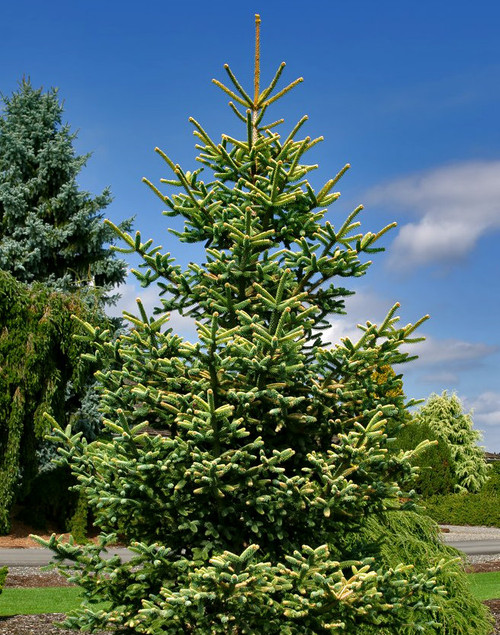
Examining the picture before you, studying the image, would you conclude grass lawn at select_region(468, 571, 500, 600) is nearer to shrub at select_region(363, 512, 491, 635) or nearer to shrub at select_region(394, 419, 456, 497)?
shrub at select_region(363, 512, 491, 635)

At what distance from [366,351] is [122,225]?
2094 cm

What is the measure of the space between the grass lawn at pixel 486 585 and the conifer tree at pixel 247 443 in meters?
Answer: 6.60

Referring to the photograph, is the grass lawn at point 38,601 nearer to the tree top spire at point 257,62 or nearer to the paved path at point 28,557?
the paved path at point 28,557

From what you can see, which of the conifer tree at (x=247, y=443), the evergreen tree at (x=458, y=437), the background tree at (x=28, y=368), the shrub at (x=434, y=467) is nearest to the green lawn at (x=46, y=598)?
the conifer tree at (x=247, y=443)

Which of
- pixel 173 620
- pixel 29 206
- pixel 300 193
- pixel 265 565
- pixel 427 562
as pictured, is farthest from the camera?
pixel 29 206

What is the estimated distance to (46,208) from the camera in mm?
24516

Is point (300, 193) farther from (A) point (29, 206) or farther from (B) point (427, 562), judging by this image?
(A) point (29, 206)

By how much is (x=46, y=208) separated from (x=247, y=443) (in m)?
21.3

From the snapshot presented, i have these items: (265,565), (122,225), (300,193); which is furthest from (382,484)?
(122,225)

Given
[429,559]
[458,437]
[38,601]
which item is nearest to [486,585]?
[429,559]

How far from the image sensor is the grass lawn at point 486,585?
11700mm

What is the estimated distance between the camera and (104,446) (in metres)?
5.17

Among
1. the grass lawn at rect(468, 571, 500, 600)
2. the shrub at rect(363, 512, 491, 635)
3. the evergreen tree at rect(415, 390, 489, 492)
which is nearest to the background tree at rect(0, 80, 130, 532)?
the grass lawn at rect(468, 571, 500, 600)

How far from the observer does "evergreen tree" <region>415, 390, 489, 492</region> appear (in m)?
33.1
